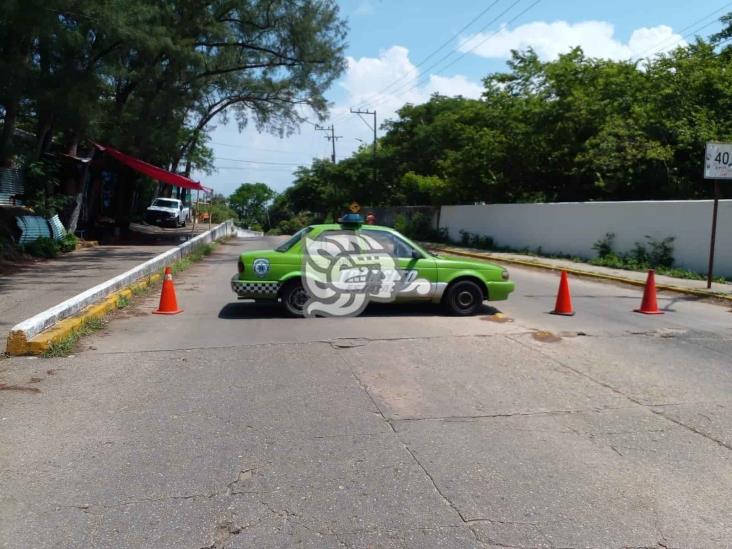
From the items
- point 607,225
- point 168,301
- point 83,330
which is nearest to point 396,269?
point 168,301

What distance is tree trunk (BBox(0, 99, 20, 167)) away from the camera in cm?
1691

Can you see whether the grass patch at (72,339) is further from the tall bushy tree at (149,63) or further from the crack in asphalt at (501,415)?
the tall bushy tree at (149,63)

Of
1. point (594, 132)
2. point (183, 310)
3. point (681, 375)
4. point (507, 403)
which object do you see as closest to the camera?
point (507, 403)

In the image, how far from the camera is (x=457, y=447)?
4652mm

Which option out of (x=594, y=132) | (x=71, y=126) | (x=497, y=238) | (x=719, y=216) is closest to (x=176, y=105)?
(x=71, y=126)

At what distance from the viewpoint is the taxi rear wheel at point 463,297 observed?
10.1 m

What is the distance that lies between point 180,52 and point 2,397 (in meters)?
17.4

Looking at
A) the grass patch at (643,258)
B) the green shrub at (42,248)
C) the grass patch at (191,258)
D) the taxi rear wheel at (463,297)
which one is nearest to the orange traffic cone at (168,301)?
the taxi rear wheel at (463,297)

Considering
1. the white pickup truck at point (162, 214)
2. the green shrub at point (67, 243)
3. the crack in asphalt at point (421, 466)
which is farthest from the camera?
the white pickup truck at point (162, 214)

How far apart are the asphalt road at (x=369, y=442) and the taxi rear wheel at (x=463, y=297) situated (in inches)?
63.5

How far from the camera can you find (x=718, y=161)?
42.2 ft

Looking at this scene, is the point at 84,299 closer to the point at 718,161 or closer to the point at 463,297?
the point at 463,297

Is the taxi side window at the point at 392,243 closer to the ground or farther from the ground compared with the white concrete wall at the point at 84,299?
farther from the ground

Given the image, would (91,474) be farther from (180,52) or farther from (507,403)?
(180,52)
